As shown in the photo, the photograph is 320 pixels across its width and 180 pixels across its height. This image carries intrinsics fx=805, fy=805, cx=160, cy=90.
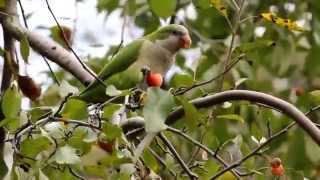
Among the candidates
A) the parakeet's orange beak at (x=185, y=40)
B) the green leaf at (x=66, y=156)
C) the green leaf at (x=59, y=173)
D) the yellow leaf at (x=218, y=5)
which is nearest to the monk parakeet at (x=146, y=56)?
the parakeet's orange beak at (x=185, y=40)

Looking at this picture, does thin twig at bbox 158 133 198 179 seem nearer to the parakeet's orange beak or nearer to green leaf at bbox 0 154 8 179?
green leaf at bbox 0 154 8 179

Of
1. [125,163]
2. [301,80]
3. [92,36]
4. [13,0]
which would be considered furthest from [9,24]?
[92,36]

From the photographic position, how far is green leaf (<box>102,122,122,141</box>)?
1.13m

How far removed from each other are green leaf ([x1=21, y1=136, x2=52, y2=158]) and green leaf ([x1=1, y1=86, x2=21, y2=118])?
0.05 m

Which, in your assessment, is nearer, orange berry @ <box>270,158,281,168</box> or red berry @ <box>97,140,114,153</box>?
red berry @ <box>97,140,114,153</box>

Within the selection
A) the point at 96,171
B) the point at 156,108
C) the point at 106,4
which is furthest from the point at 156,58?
the point at 156,108

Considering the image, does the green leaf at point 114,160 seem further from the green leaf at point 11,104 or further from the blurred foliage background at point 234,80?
the green leaf at point 11,104

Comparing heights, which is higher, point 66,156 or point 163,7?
point 163,7

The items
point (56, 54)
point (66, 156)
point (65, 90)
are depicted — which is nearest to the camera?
point (66, 156)

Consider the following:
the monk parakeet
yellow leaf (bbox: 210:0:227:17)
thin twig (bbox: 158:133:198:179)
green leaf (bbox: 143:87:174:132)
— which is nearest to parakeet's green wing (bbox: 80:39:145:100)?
the monk parakeet

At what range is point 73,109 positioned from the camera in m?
1.20

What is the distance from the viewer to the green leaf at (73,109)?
1196mm

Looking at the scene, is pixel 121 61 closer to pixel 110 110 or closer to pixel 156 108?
pixel 110 110

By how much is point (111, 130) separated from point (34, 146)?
0.15 meters
